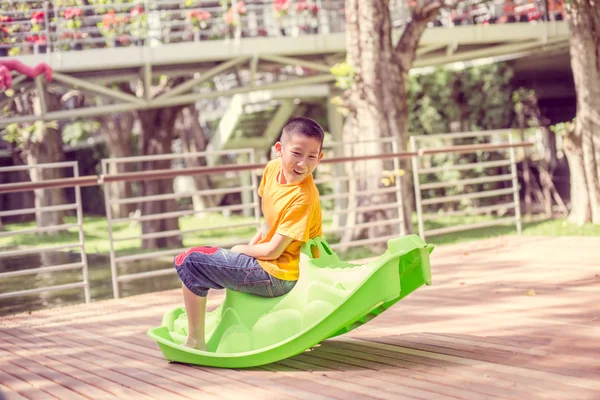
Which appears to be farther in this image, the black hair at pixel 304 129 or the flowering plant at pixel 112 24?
the flowering plant at pixel 112 24

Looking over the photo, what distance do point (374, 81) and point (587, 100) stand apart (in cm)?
284

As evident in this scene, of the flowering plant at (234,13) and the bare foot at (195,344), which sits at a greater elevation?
the flowering plant at (234,13)

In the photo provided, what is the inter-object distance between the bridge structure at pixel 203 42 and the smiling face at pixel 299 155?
9511mm

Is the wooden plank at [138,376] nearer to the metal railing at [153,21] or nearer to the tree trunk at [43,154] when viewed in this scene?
the metal railing at [153,21]

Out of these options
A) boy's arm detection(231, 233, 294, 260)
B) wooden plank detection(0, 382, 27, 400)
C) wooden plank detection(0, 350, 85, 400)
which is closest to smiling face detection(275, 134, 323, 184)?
boy's arm detection(231, 233, 294, 260)

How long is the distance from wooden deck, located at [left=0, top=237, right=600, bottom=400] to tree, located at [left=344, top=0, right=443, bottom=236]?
3.84 m

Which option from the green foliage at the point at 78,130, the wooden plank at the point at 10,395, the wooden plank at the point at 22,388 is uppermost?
the green foliage at the point at 78,130

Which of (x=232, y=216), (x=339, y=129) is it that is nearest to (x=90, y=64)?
(x=339, y=129)

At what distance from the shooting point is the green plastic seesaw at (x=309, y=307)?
3961 millimetres

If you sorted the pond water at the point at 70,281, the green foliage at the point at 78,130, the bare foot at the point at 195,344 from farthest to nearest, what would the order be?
the green foliage at the point at 78,130 → the pond water at the point at 70,281 → the bare foot at the point at 195,344

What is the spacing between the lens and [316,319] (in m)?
4.09

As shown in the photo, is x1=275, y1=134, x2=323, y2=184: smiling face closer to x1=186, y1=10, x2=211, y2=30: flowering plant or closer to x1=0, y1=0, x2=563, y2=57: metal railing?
x1=0, y1=0, x2=563, y2=57: metal railing

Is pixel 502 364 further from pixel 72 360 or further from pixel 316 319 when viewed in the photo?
pixel 72 360

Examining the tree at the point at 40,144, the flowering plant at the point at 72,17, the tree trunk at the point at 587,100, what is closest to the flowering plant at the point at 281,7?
the flowering plant at the point at 72,17
